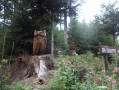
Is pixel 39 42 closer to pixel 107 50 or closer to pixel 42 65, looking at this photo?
pixel 42 65

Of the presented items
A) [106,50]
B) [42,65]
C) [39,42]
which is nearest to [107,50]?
[106,50]

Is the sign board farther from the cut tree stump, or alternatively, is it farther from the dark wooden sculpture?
the dark wooden sculpture

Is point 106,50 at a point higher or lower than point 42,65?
higher

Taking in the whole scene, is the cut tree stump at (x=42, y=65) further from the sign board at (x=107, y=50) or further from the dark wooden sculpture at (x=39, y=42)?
the sign board at (x=107, y=50)

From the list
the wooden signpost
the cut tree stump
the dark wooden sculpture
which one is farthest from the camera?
the dark wooden sculpture

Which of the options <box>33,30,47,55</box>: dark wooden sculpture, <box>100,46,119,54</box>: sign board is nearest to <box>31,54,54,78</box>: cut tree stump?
<box>33,30,47,55</box>: dark wooden sculpture

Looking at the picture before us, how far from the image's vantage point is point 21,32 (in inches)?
308

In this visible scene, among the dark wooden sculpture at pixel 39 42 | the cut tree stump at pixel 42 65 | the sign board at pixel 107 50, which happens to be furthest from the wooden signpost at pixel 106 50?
the dark wooden sculpture at pixel 39 42

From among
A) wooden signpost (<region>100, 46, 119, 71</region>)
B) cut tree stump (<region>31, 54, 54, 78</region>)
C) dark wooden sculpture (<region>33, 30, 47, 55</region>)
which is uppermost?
dark wooden sculpture (<region>33, 30, 47, 55</region>)

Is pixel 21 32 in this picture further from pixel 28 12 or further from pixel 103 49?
pixel 103 49

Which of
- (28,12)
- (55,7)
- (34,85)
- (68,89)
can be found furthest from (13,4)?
(68,89)

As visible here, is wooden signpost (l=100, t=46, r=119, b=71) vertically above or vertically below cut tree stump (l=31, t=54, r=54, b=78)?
above

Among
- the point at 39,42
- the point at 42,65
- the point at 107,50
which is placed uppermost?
the point at 39,42

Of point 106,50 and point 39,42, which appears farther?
point 39,42
